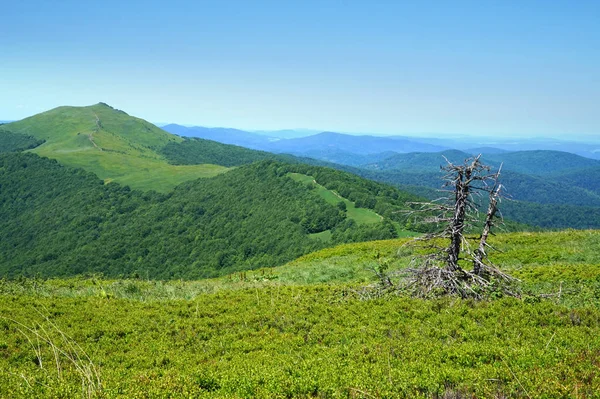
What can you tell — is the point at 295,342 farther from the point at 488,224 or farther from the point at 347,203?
the point at 347,203

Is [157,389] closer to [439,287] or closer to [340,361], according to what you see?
[340,361]

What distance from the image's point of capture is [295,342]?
1234cm

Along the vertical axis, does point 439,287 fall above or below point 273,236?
above

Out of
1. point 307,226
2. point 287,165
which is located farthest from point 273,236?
point 287,165

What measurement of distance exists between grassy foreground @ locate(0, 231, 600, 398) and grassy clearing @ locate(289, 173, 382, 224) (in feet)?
207

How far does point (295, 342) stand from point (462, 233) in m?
8.72

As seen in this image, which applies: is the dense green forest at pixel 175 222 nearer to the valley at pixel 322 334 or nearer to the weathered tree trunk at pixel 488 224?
the valley at pixel 322 334

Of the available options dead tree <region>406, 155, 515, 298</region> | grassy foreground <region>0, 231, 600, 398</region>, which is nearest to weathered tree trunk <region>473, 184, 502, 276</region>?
dead tree <region>406, 155, 515, 298</region>

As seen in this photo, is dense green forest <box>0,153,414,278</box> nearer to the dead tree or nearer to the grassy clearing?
the grassy clearing

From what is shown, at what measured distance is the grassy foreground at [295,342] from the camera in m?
8.09

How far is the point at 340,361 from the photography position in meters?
9.95

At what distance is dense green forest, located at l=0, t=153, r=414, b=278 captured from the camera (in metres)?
91.6

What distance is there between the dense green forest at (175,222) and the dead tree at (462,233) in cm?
5177

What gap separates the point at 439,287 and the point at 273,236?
82336 mm
